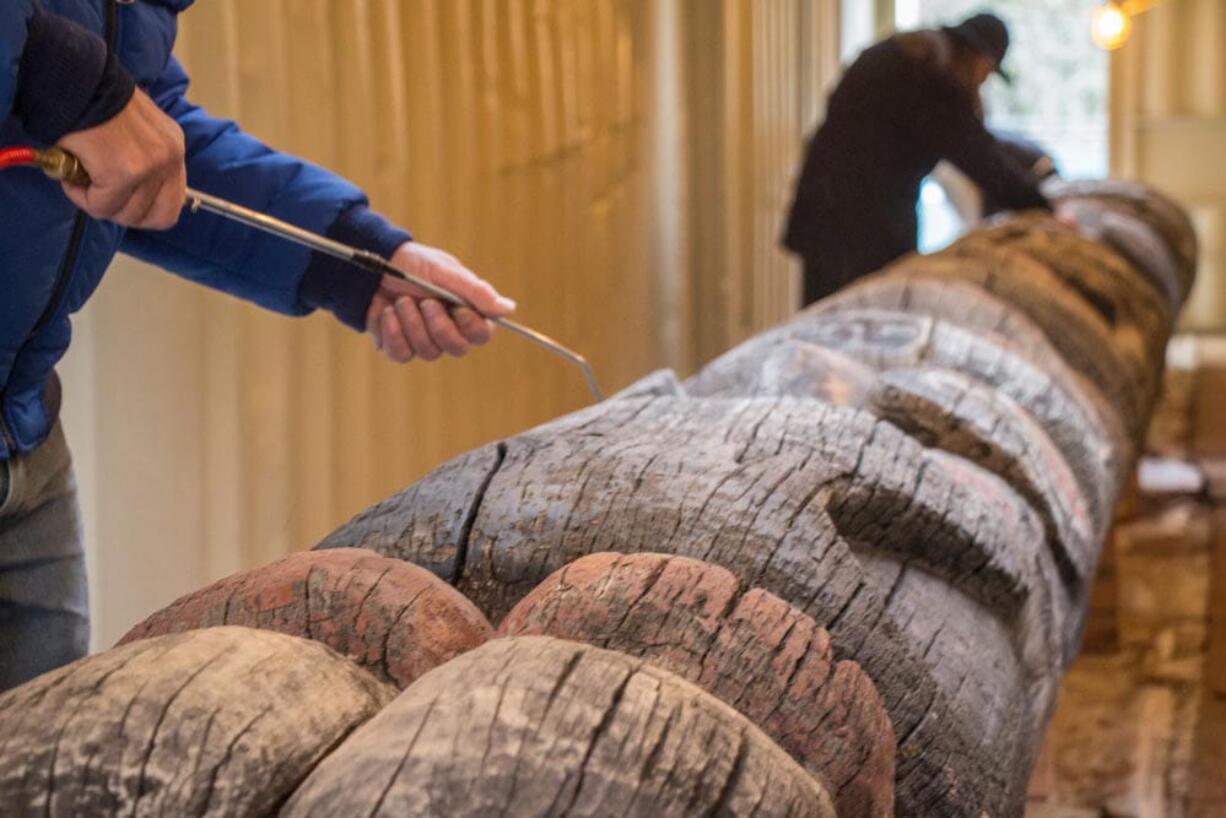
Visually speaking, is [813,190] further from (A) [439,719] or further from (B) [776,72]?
(A) [439,719]

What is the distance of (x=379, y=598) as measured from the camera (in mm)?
1050

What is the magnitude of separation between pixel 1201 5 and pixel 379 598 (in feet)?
29.9

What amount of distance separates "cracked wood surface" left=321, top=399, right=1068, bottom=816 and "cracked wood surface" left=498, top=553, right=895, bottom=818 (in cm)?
14

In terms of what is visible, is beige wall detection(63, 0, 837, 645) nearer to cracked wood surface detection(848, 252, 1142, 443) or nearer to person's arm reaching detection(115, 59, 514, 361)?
person's arm reaching detection(115, 59, 514, 361)

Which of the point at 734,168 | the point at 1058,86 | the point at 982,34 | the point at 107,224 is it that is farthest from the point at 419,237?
the point at 1058,86

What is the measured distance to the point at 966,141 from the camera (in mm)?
4586

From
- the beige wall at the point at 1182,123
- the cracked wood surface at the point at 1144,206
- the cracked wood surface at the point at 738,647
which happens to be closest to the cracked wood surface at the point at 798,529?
the cracked wood surface at the point at 738,647

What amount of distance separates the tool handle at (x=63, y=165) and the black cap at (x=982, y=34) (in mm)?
3815

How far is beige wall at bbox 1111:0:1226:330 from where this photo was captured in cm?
915

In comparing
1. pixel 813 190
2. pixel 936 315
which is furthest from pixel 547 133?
pixel 936 315

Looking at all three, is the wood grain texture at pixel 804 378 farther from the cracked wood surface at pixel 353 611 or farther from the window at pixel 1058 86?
the window at pixel 1058 86

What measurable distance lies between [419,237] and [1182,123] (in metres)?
7.12

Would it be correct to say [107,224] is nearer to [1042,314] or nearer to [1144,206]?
[1042,314]

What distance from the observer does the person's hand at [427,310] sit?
1.78 meters
